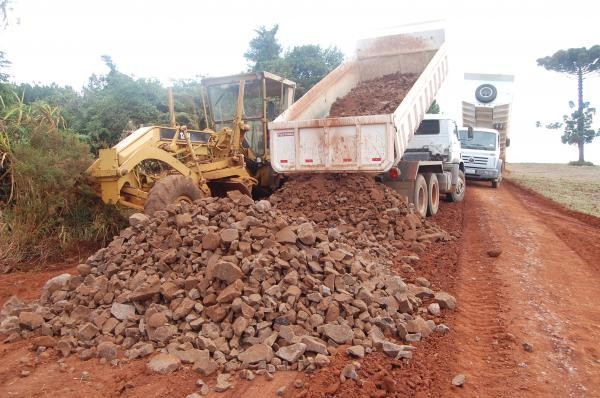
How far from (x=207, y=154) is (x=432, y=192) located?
490cm

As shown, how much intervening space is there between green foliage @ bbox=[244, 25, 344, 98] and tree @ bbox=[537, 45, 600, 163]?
59.8 feet

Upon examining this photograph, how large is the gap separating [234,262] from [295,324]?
886mm

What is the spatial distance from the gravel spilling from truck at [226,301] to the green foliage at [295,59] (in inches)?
817

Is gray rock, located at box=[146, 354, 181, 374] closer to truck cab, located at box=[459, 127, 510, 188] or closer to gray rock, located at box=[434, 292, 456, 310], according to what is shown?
gray rock, located at box=[434, 292, 456, 310]

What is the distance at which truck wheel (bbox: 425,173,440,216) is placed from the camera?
10.9 metres

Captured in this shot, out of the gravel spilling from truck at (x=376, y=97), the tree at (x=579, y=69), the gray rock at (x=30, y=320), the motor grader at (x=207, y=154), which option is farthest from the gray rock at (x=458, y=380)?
the tree at (x=579, y=69)

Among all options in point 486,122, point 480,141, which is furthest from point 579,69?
point 480,141

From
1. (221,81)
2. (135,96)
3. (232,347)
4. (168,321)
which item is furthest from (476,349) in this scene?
(135,96)

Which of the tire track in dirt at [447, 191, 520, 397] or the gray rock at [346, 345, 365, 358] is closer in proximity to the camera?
the tire track in dirt at [447, 191, 520, 397]

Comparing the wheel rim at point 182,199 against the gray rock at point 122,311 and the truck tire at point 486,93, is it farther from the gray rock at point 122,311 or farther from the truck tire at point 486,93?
the truck tire at point 486,93

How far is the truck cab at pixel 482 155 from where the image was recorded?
18073mm

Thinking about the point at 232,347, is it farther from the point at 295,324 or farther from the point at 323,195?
the point at 323,195

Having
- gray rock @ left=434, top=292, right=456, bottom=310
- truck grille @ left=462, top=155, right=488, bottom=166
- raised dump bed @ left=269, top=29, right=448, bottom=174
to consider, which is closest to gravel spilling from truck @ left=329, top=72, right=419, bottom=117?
raised dump bed @ left=269, top=29, right=448, bottom=174

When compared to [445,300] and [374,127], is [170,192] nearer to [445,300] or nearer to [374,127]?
[374,127]
